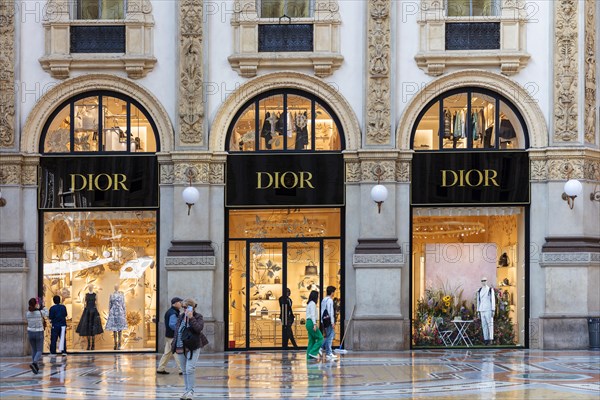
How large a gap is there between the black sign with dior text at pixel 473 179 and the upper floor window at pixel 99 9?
27.3ft

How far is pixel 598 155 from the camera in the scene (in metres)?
29.2

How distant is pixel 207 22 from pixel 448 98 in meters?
6.31

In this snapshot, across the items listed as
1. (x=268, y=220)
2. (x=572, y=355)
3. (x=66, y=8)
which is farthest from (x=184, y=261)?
(x=572, y=355)

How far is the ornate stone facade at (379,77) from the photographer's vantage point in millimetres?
29219

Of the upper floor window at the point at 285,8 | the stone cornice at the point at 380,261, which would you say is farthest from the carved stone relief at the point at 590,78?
the upper floor window at the point at 285,8

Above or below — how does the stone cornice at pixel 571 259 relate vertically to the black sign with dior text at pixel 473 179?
below

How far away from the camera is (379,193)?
28547mm

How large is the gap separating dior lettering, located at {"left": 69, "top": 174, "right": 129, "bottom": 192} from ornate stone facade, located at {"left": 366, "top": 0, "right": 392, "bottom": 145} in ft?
20.5

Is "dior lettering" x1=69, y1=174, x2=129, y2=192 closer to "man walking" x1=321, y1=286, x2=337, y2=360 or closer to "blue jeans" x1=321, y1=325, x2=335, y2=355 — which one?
"man walking" x1=321, y1=286, x2=337, y2=360

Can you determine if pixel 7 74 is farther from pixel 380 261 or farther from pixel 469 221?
pixel 469 221

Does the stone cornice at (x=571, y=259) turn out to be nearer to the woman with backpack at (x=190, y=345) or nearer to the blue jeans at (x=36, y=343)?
the woman with backpack at (x=190, y=345)

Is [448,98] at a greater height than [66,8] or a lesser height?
lesser

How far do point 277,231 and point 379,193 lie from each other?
2.96m

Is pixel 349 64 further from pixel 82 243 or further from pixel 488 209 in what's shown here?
pixel 82 243
